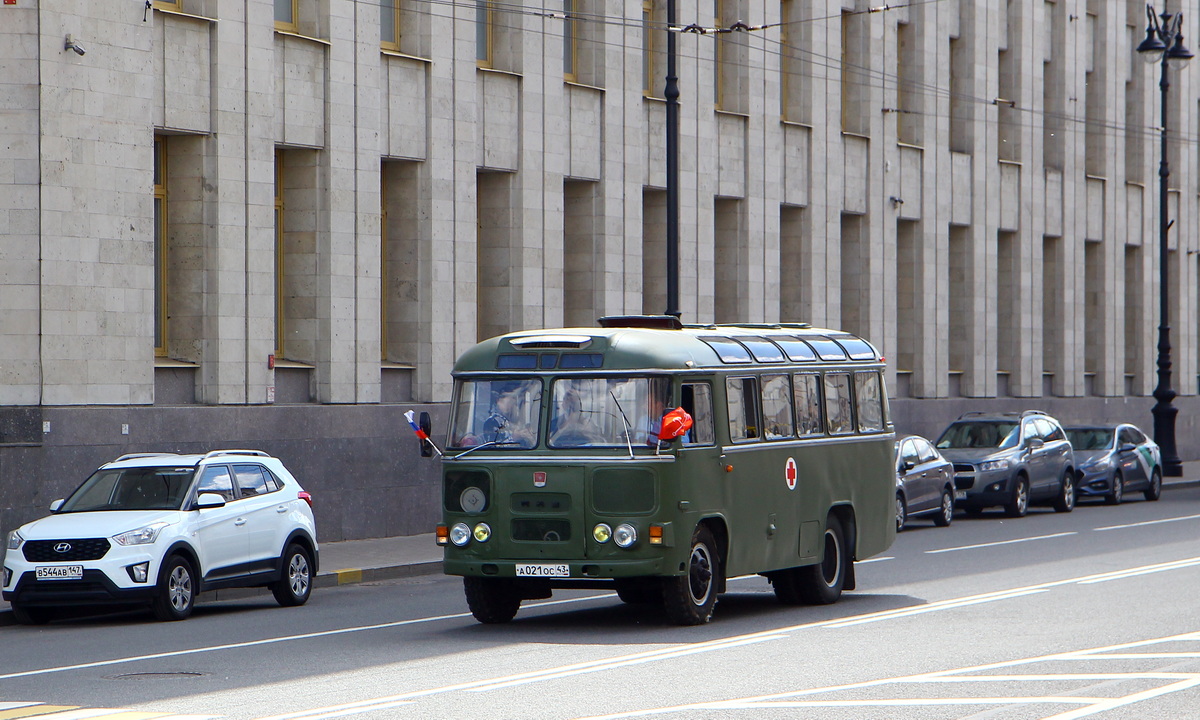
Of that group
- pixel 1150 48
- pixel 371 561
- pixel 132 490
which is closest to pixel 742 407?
pixel 132 490

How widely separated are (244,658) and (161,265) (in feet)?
37.3

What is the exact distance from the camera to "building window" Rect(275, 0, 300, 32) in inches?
1014

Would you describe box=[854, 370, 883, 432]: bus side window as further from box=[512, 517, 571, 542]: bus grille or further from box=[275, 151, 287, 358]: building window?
box=[275, 151, 287, 358]: building window

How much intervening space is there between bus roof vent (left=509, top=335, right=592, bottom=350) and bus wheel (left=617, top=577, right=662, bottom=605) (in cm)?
210

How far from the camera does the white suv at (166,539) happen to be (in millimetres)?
16469

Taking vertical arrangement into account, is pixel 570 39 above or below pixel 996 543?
above

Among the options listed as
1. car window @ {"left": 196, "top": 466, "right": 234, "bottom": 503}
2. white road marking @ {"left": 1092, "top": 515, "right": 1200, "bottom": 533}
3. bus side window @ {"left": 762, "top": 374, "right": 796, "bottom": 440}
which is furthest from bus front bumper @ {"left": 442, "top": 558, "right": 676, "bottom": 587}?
white road marking @ {"left": 1092, "top": 515, "right": 1200, "bottom": 533}

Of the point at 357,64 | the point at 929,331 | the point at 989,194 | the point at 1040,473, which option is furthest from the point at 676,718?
the point at 989,194

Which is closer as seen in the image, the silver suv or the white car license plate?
the white car license plate

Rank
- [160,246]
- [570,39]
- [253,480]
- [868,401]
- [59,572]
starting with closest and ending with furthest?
1. [59,572]
2. [253,480]
3. [868,401]
4. [160,246]
5. [570,39]

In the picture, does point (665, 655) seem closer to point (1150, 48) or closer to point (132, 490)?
point (132, 490)

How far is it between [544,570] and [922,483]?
15.2 metres

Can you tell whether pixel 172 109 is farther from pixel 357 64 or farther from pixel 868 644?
pixel 868 644

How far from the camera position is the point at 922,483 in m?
29.2
